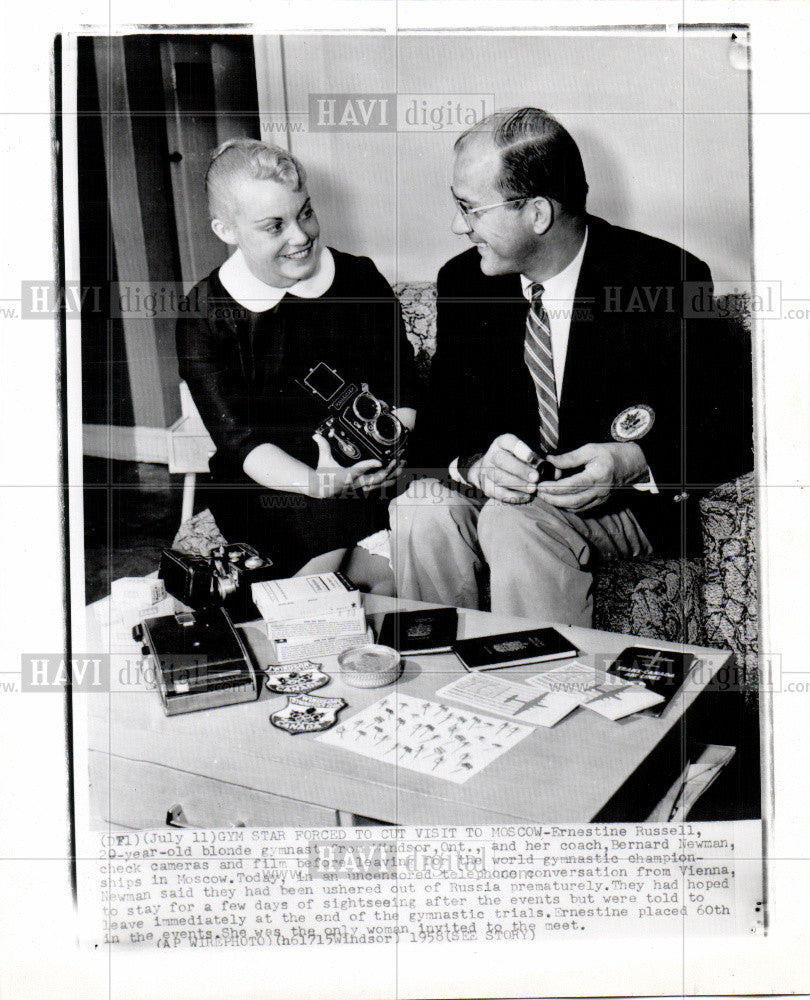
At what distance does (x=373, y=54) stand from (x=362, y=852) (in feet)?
4.36

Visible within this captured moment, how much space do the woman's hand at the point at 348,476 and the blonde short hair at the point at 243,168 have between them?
47cm

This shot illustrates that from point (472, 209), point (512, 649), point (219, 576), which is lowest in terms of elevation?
point (512, 649)

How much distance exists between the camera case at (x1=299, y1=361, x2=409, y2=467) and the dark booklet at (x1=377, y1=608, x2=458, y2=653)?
303 mm

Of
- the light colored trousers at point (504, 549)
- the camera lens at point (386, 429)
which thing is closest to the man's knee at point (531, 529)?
the light colored trousers at point (504, 549)

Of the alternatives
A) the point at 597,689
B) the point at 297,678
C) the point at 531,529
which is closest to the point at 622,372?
the point at 531,529

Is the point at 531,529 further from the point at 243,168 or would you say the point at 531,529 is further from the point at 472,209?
the point at 243,168

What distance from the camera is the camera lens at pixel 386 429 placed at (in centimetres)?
150

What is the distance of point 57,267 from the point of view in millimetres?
1386

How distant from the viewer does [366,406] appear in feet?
4.91

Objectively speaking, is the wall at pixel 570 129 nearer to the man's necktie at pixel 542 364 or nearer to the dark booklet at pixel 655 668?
the man's necktie at pixel 542 364

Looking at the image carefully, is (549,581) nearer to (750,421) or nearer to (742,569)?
(742,569)

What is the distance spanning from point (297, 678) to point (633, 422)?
75 centimetres

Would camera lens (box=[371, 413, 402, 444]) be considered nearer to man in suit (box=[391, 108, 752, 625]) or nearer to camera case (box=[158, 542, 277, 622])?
man in suit (box=[391, 108, 752, 625])

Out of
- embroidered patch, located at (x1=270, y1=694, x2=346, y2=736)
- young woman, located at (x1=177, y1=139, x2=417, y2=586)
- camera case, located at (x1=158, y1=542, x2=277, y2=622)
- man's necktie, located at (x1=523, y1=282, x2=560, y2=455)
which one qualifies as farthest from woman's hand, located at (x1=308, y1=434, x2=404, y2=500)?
embroidered patch, located at (x1=270, y1=694, x2=346, y2=736)
